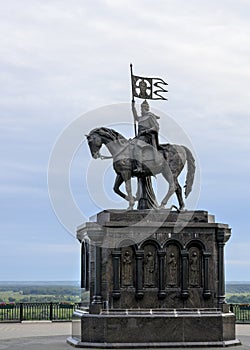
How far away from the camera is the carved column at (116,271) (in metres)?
24.0

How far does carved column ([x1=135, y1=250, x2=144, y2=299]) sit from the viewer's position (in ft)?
79.2

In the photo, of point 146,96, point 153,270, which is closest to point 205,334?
point 153,270

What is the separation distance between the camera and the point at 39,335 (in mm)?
28297

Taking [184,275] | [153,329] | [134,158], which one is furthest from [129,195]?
[153,329]

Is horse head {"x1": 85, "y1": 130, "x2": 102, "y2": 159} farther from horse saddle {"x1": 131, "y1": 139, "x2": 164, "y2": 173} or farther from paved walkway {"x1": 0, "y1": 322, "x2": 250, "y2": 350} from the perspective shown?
paved walkway {"x1": 0, "y1": 322, "x2": 250, "y2": 350}

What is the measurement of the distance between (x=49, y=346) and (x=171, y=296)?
3848 millimetres

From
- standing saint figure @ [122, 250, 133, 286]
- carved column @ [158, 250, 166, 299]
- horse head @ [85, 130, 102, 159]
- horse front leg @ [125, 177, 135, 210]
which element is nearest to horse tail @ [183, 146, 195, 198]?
horse front leg @ [125, 177, 135, 210]

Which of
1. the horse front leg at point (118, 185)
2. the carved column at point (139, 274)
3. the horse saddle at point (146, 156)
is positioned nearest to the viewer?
→ the carved column at point (139, 274)

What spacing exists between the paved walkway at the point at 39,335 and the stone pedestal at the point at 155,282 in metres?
0.81

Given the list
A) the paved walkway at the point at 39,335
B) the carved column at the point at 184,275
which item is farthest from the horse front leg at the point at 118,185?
the paved walkway at the point at 39,335

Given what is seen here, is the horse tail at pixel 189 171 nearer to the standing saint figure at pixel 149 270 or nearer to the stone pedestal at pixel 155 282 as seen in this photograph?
the stone pedestal at pixel 155 282

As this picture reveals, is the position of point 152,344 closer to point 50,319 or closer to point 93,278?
point 93,278

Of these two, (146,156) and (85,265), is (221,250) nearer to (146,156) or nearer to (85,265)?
(146,156)

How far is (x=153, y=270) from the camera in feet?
80.4
